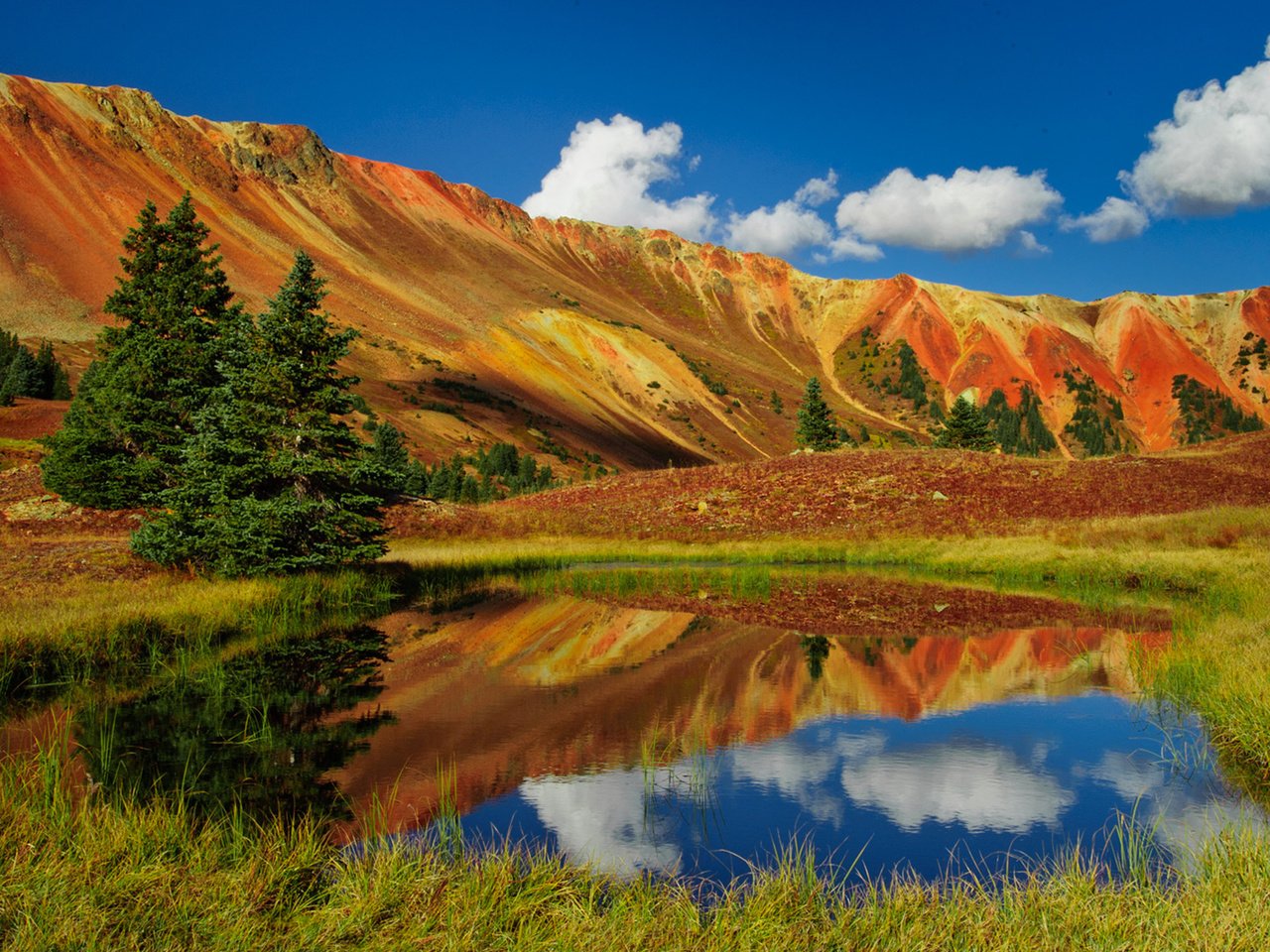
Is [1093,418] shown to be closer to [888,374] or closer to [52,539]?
[888,374]

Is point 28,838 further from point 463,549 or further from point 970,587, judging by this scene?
point 463,549

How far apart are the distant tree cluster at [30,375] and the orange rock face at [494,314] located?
9.77 meters

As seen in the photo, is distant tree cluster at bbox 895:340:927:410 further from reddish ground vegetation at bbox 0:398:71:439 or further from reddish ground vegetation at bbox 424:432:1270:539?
reddish ground vegetation at bbox 0:398:71:439

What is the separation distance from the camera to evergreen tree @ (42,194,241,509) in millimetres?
28562

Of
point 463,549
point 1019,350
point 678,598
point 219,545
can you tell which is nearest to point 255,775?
point 219,545

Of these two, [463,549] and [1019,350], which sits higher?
[1019,350]

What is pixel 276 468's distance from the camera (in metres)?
20.8

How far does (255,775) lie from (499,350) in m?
117

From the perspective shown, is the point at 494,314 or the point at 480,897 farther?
the point at 494,314

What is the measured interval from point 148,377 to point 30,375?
132ft

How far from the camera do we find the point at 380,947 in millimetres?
5340

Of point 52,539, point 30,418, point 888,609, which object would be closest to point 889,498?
point 888,609

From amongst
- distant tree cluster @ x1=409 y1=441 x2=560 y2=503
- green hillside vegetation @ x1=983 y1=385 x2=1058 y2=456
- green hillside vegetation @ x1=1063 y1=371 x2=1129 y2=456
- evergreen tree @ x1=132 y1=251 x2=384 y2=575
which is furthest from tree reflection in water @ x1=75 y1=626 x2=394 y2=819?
green hillside vegetation @ x1=1063 y1=371 x2=1129 y2=456

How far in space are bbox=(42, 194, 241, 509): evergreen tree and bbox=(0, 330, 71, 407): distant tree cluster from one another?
29362 mm
